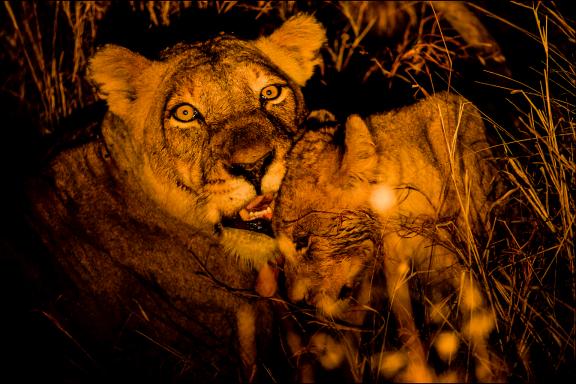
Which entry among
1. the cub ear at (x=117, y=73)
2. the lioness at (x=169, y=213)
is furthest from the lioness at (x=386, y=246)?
the cub ear at (x=117, y=73)

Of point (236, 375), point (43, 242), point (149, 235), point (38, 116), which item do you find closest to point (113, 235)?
point (149, 235)

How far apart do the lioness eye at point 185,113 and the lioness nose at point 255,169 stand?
48cm

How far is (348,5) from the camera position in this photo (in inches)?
154

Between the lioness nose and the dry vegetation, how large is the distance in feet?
2.53

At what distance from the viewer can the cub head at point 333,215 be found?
182 centimetres

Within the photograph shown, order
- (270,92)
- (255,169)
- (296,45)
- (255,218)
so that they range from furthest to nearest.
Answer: (296,45), (270,92), (255,218), (255,169)

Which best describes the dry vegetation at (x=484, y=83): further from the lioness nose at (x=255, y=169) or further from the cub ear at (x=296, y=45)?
the lioness nose at (x=255, y=169)

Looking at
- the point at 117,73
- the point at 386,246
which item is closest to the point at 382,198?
the point at 386,246

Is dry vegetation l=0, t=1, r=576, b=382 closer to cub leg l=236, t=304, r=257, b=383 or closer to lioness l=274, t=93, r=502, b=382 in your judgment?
lioness l=274, t=93, r=502, b=382

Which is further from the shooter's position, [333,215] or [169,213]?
[169,213]

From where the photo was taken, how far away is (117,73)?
2584mm

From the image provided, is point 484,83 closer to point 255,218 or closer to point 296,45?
point 296,45

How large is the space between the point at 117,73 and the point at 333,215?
4.81 feet

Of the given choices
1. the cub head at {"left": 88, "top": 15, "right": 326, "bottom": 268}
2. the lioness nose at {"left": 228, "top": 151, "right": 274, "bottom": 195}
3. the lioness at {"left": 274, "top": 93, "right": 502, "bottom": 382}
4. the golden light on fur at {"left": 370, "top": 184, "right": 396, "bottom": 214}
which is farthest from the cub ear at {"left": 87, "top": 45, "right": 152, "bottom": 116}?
the golden light on fur at {"left": 370, "top": 184, "right": 396, "bottom": 214}
